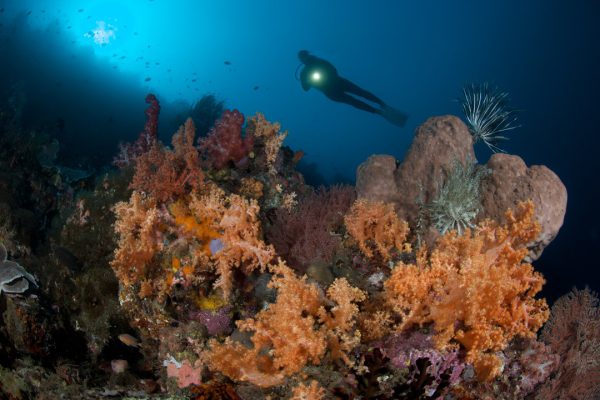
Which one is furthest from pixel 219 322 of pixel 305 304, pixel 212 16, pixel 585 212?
pixel 212 16

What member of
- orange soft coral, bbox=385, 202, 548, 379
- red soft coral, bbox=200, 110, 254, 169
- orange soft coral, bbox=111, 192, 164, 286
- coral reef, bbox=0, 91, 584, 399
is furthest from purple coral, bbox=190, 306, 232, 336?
red soft coral, bbox=200, 110, 254, 169

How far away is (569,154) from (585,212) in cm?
1145

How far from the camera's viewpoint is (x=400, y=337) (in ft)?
10.4

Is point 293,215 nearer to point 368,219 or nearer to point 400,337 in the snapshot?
point 368,219

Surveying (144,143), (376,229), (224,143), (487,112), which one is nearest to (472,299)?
(376,229)

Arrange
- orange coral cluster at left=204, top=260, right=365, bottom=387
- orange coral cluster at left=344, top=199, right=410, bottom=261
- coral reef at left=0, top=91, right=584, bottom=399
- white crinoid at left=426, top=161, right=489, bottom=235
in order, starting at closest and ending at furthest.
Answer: orange coral cluster at left=204, top=260, right=365, bottom=387 < coral reef at left=0, top=91, right=584, bottom=399 < orange coral cluster at left=344, top=199, right=410, bottom=261 < white crinoid at left=426, top=161, right=489, bottom=235

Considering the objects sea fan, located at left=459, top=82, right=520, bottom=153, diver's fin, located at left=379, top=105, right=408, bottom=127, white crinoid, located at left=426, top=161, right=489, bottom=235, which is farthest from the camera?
diver's fin, located at left=379, top=105, right=408, bottom=127

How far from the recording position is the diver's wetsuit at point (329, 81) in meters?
14.4

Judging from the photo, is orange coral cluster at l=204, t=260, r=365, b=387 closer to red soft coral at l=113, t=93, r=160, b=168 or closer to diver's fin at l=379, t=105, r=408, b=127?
red soft coral at l=113, t=93, r=160, b=168

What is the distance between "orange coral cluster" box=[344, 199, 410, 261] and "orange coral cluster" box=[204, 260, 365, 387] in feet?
4.58

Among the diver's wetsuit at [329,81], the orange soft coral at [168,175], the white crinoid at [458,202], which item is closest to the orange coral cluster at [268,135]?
the orange soft coral at [168,175]

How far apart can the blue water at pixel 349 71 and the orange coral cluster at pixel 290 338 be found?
4.73 metres

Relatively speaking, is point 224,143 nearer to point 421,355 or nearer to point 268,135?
point 268,135

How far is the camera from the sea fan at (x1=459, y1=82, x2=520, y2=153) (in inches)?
222
